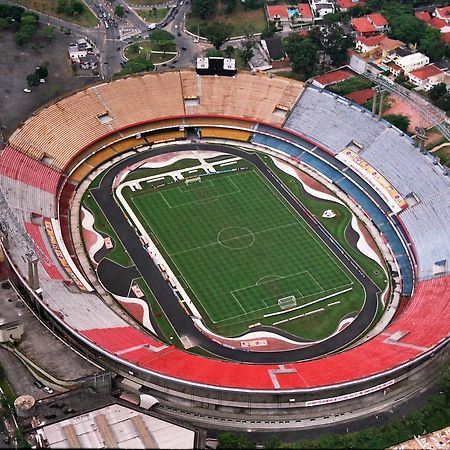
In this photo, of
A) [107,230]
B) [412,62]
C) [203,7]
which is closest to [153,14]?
[203,7]

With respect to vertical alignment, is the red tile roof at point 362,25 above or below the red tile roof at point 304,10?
above

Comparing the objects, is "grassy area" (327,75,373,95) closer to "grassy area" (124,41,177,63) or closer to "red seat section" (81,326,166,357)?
"grassy area" (124,41,177,63)

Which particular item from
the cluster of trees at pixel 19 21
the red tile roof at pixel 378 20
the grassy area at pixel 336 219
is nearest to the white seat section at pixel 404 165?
the grassy area at pixel 336 219

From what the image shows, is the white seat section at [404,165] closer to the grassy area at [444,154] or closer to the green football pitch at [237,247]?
the grassy area at [444,154]

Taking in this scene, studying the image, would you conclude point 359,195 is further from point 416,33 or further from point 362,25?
point 362,25

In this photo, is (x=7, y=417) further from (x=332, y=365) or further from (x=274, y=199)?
(x=274, y=199)

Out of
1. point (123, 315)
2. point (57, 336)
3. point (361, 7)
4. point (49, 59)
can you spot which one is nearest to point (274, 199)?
point (123, 315)
